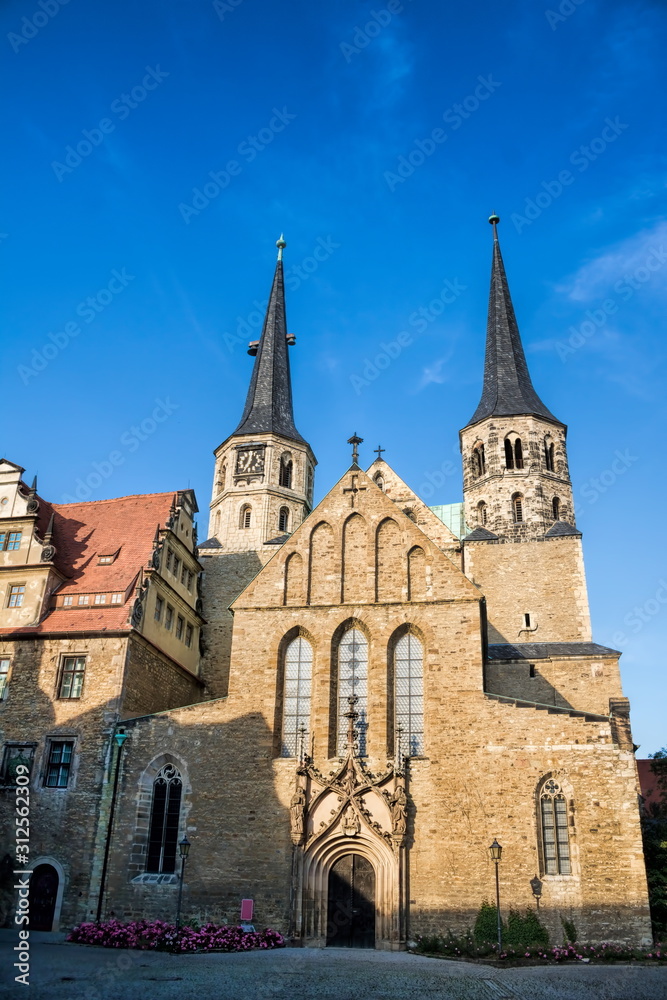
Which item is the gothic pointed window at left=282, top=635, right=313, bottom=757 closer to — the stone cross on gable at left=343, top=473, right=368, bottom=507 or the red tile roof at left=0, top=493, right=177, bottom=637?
the stone cross on gable at left=343, top=473, right=368, bottom=507

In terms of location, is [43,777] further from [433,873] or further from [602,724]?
[602,724]

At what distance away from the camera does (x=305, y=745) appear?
83.9 ft

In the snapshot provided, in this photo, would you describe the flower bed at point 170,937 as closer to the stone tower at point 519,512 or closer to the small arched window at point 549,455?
the stone tower at point 519,512

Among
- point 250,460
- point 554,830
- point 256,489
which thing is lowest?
point 554,830

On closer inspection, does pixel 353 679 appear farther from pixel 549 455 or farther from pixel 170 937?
pixel 549 455

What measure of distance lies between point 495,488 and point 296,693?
1709cm

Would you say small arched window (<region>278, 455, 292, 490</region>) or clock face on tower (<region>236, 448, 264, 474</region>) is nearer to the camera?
clock face on tower (<region>236, 448, 264, 474</region>)

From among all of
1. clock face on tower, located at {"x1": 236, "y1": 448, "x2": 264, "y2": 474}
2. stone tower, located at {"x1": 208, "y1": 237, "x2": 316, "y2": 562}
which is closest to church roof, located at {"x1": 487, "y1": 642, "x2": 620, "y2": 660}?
stone tower, located at {"x1": 208, "y1": 237, "x2": 316, "y2": 562}

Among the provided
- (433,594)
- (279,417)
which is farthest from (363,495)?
(279,417)

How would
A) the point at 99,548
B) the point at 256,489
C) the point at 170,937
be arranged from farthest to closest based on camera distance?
1. the point at 256,489
2. the point at 99,548
3. the point at 170,937

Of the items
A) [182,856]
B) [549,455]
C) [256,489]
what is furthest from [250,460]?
[182,856]

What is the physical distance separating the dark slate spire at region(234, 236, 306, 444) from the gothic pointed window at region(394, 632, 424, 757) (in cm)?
2165

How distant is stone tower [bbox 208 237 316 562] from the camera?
43438 mm

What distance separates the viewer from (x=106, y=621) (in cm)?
2712
